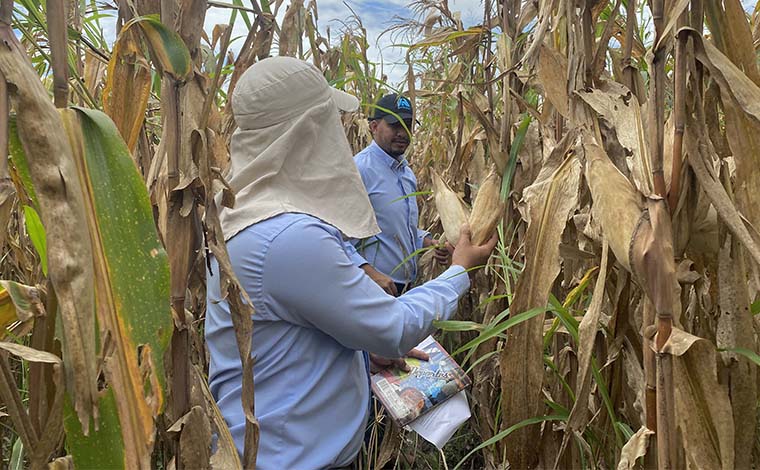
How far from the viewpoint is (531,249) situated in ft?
3.08

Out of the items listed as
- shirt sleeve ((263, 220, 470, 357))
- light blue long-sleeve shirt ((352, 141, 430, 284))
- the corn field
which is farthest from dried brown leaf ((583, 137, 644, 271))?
light blue long-sleeve shirt ((352, 141, 430, 284))

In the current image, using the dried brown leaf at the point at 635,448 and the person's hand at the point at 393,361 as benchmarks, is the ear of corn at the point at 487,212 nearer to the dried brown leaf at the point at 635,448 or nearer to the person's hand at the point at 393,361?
the person's hand at the point at 393,361

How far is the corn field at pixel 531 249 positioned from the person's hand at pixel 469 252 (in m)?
0.18

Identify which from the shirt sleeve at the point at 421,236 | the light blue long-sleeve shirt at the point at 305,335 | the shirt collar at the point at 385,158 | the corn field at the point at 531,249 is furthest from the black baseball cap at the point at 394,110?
the light blue long-sleeve shirt at the point at 305,335

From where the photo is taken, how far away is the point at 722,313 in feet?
2.48

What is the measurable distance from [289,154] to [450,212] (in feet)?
1.49

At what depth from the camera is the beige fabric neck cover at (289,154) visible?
1095 millimetres

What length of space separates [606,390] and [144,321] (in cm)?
63

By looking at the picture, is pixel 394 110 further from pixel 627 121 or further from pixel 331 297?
pixel 627 121

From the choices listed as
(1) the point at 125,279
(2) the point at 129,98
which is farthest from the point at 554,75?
(1) the point at 125,279

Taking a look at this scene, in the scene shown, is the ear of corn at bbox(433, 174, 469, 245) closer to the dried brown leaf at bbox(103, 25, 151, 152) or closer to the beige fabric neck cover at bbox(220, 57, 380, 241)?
the beige fabric neck cover at bbox(220, 57, 380, 241)

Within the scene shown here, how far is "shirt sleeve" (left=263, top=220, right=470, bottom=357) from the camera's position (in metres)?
1.03

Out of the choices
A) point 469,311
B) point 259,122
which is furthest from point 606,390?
point 469,311

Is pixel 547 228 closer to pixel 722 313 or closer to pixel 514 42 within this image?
pixel 722 313
